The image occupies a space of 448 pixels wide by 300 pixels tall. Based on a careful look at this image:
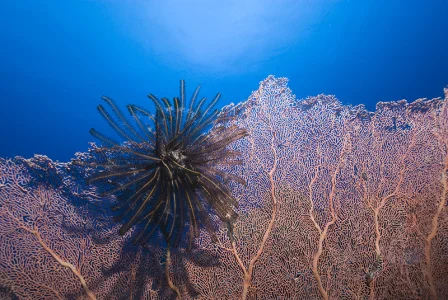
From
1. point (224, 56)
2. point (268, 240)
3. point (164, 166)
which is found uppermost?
point (224, 56)

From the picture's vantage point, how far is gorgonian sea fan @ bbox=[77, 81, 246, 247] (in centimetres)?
302

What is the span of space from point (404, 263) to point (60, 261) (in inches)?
234

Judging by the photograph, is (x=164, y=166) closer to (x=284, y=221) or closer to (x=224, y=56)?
(x=284, y=221)

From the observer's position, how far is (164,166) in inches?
117

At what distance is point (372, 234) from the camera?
12.9ft

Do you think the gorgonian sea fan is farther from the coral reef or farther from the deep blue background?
the deep blue background

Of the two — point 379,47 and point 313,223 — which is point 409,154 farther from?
point 379,47

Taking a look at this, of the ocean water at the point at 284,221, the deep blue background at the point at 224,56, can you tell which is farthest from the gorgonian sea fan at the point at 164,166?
the deep blue background at the point at 224,56

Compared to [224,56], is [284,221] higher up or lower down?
lower down

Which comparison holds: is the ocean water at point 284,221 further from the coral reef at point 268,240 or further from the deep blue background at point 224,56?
the deep blue background at point 224,56

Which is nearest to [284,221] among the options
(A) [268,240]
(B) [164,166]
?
(A) [268,240]

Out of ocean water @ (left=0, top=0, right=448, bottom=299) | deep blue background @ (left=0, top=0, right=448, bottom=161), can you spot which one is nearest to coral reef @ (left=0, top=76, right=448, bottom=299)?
ocean water @ (left=0, top=0, right=448, bottom=299)

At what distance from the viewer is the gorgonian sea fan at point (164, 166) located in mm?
3018

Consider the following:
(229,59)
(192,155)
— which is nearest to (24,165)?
(192,155)
